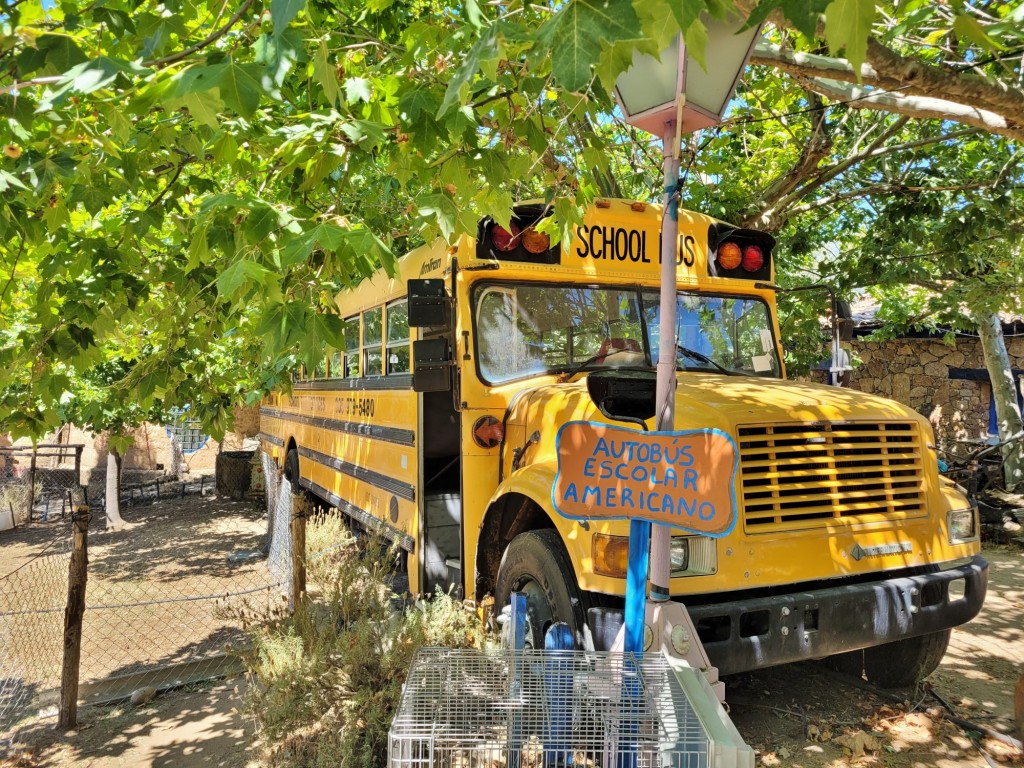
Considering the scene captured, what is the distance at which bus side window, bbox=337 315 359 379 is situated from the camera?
6430 mm

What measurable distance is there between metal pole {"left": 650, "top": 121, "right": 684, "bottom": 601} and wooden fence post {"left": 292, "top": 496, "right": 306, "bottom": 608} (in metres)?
2.51

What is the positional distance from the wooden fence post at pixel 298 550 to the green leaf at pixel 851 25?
3827mm

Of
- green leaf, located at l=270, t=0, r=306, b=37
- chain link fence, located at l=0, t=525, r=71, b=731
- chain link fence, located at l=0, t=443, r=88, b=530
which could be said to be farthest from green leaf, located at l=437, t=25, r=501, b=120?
chain link fence, located at l=0, t=443, r=88, b=530

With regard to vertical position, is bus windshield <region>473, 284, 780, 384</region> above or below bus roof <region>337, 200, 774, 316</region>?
below

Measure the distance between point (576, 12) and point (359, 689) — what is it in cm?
288

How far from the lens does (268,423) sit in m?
11.7

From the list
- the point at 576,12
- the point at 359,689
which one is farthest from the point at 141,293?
the point at 576,12

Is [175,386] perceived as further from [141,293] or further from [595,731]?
[595,731]

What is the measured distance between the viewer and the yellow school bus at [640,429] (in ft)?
9.77

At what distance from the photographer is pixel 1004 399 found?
9.94 m

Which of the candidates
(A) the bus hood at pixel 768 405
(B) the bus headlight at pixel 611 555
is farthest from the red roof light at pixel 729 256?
(B) the bus headlight at pixel 611 555

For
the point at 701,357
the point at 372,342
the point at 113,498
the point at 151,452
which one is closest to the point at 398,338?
the point at 372,342

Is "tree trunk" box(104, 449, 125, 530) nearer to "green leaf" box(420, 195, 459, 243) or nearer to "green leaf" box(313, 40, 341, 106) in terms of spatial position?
"green leaf" box(420, 195, 459, 243)

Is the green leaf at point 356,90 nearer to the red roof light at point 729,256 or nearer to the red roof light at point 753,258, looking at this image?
the red roof light at point 729,256
